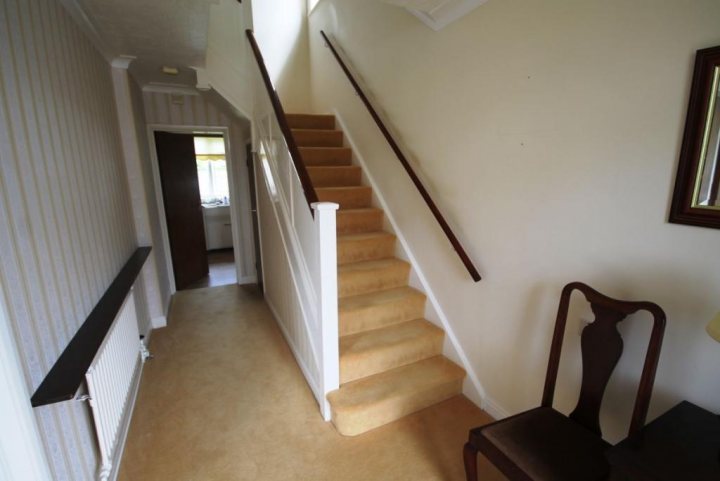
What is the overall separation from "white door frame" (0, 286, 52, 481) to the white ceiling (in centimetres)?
179

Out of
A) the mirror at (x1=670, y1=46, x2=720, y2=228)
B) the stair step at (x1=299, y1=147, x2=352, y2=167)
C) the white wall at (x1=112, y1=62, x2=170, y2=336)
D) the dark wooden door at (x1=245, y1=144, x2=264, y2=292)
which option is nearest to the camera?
the mirror at (x1=670, y1=46, x2=720, y2=228)

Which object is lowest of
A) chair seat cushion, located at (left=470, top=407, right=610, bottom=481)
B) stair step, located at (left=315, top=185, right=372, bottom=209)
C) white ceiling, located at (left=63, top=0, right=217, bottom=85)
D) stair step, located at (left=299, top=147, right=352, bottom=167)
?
chair seat cushion, located at (left=470, top=407, right=610, bottom=481)

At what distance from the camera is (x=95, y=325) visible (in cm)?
161

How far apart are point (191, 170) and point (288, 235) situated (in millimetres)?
2673

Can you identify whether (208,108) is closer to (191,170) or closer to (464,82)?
(191,170)

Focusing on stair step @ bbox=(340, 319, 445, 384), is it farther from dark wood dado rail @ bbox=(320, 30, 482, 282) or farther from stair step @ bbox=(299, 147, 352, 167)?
stair step @ bbox=(299, 147, 352, 167)

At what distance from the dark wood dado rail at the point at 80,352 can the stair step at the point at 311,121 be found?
2326 millimetres

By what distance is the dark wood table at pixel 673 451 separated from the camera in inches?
36.8

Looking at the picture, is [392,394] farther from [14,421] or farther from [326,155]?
[326,155]

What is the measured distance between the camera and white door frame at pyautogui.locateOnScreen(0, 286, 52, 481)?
38.7 inches

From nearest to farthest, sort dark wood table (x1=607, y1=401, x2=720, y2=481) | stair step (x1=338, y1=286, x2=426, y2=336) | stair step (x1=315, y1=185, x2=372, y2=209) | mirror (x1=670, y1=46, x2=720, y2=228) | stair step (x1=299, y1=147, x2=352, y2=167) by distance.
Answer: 1. dark wood table (x1=607, y1=401, x2=720, y2=481)
2. mirror (x1=670, y1=46, x2=720, y2=228)
3. stair step (x1=338, y1=286, x2=426, y2=336)
4. stair step (x1=315, y1=185, x2=372, y2=209)
5. stair step (x1=299, y1=147, x2=352, y2=167)

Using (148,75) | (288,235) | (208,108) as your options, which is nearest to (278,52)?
(208,108)

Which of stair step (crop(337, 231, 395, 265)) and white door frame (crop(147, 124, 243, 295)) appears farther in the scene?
white door frame (crop(147, 124, 243, 295))

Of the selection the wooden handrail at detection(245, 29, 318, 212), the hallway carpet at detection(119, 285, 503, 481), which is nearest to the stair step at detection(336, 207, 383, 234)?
the wooden handrail at detection(245, 29, 318, 212)
